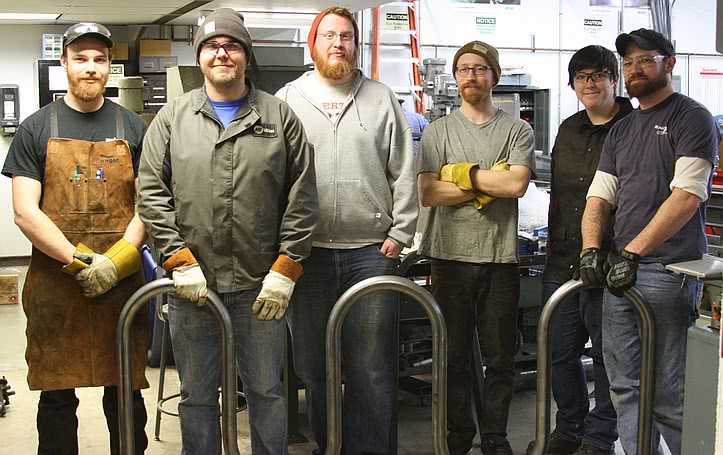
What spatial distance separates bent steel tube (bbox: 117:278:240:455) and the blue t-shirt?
568 millimetres

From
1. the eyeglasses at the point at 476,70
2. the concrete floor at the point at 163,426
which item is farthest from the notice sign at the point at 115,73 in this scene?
the eyeglasses at the point at 476,70

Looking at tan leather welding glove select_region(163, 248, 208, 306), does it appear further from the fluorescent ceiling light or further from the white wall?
the white wall

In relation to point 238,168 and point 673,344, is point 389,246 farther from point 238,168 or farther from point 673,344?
point 673,344

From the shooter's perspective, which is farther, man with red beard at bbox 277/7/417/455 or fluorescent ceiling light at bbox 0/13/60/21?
fluorescent ceiling light at bbox 0/13/60/21

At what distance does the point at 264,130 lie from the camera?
314cm

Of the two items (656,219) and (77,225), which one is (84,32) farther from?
(656,219)

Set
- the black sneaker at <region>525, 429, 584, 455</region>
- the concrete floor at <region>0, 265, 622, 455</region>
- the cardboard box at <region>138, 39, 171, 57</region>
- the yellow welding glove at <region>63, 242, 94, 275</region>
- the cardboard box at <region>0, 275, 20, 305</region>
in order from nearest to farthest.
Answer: the yellow welding glove at <region>63, 242, 94, 275</region>, the black sneaker at <region>525, 429, 584, 455</region>, the concrete floor at <region>0, 265, 622, 455</region>, the cardboard box at <region>0, 275, 20, 305</region>, the cardboard box at <region>138, 39, 171, 57</region>

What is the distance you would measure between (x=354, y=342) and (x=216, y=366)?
0.56 metres

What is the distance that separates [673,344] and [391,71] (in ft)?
33.3

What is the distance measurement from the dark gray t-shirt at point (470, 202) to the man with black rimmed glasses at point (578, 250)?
216 mm

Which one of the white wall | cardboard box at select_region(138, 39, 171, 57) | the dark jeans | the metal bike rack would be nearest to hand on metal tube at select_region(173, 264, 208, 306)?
the metal bike rack

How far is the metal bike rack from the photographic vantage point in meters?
3.11

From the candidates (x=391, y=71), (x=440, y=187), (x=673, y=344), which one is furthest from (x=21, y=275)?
(x=673, y=344)

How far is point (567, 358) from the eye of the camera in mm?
4082
